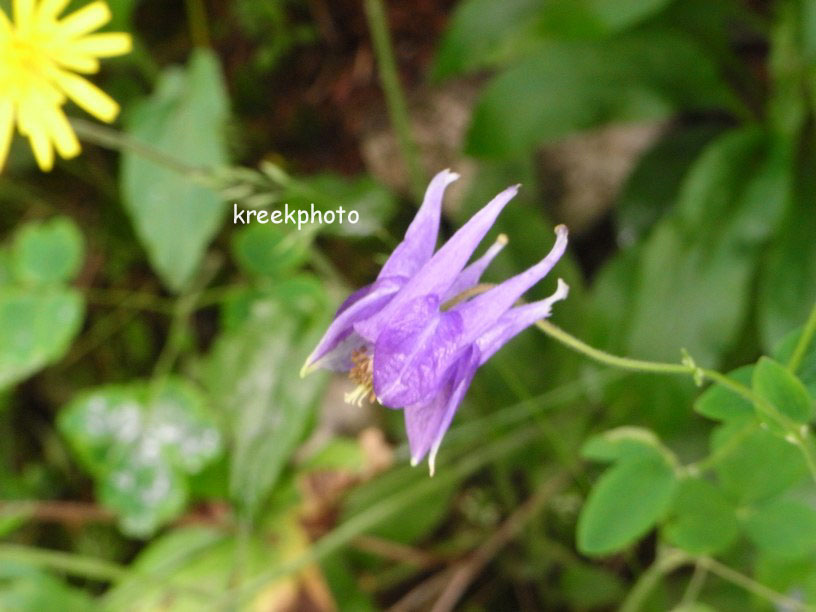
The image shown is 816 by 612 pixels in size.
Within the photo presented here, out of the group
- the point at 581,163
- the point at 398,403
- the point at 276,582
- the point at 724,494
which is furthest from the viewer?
the point at 581,163

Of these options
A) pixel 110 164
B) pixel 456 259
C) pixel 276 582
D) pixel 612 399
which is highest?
pixel 456 259

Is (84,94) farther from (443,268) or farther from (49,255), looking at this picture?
(443,268)

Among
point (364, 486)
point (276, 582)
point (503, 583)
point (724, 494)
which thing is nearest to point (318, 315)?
point (364, 486)

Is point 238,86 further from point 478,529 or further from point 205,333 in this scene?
point 478,529

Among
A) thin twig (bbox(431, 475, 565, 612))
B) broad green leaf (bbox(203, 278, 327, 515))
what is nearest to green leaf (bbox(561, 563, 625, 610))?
thin twig (bbox(431, 475, 565, 612))

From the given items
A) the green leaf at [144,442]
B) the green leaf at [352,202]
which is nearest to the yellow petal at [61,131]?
the green leaf at [352,202]

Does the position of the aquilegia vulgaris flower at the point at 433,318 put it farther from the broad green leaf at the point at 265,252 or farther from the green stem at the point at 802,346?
the broad green leaf at the point at 265,252

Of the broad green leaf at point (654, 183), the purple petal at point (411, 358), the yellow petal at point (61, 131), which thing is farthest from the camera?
the broad green leaf at point (654, 183)
